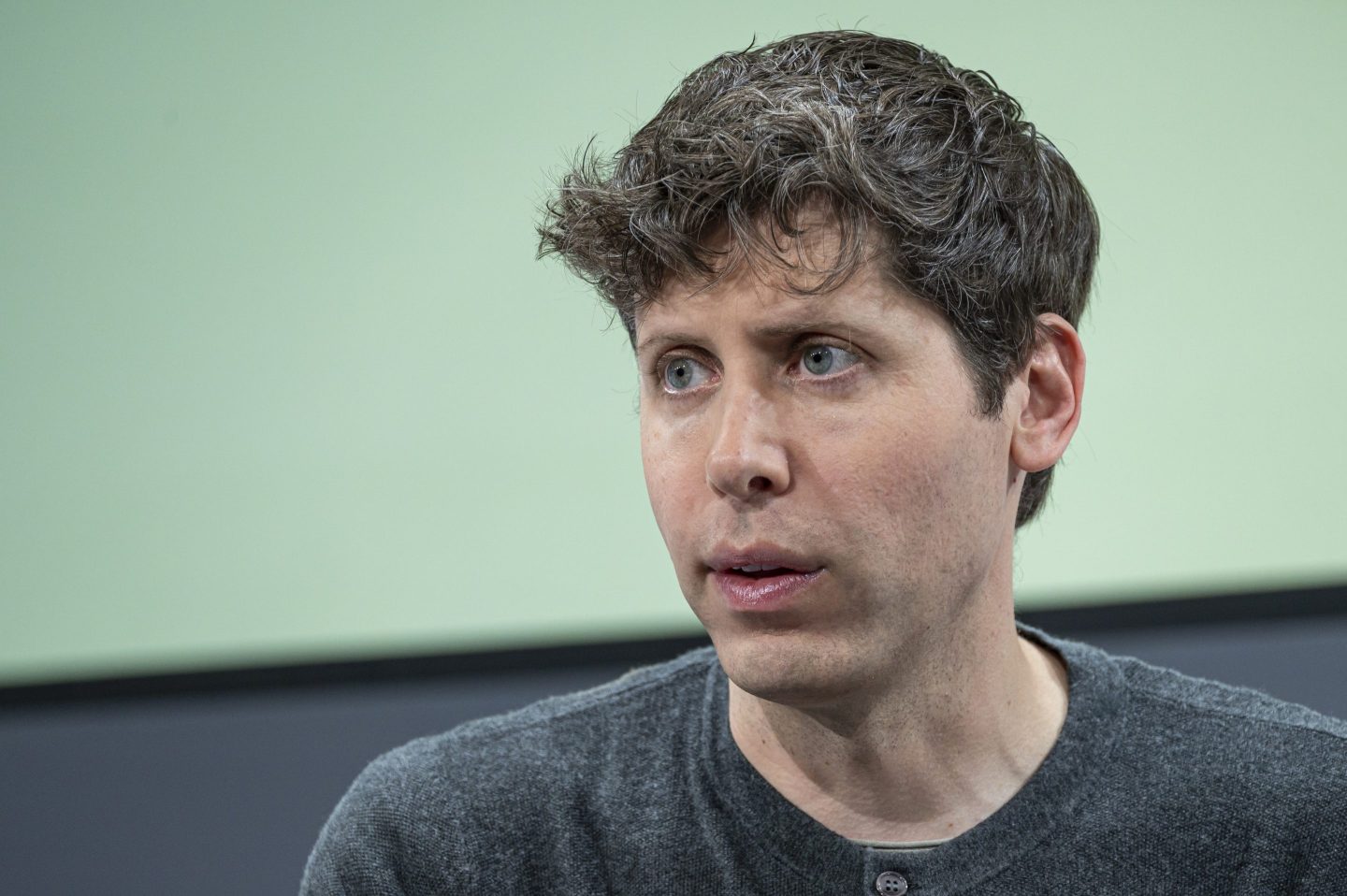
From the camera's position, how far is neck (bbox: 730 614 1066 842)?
1283 mm

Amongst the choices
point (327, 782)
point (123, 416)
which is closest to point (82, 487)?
point (123, 416)

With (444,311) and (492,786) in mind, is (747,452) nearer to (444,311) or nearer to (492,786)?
(492,786)

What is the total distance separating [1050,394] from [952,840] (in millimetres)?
432

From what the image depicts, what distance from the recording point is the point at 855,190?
117cm

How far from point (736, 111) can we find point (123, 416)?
4.89ft

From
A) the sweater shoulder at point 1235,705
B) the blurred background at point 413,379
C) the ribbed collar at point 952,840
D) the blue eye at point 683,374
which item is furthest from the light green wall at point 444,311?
the blue eye at point 683,374

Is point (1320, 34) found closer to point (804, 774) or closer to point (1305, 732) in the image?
point (1305, 732)

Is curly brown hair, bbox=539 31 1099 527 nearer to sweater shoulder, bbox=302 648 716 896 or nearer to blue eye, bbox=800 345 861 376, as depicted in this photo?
blue eye, bbox=800 345 861 376

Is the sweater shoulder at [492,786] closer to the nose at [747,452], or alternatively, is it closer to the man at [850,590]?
the man at [850,590]

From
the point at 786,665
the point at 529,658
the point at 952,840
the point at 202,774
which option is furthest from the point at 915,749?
the point at 202,774

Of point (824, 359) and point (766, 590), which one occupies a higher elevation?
point (824, 359)

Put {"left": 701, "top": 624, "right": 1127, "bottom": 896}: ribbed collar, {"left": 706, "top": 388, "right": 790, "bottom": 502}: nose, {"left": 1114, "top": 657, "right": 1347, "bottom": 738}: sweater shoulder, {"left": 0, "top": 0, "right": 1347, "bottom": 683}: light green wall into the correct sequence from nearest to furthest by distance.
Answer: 1. {"left": 706, "top": 388, "right": 790, "bottom": 502}: nose
2. {"left": 701, "top": 624, "right": 1127, "bottom": 896}: ribbed collar
3. {"left": 1114, "top": 657, "right": 1347, "bottom": 738}: sweater shoulder
4. {"left": 0, "top": 0, "right": 1347, "bottom": 683}: light green wall

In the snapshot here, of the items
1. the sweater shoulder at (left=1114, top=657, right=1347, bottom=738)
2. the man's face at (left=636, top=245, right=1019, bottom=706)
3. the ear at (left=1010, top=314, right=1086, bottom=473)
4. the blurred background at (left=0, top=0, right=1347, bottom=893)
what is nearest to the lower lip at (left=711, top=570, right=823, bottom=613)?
the man's face at (left=636, top=245, right=1019, bottom=706)

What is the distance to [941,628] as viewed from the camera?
4.14ft
